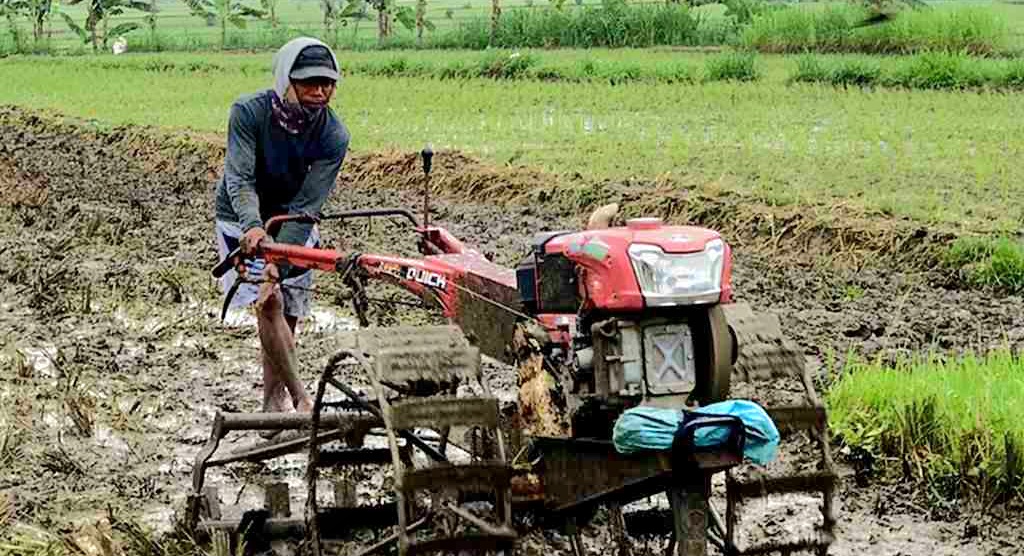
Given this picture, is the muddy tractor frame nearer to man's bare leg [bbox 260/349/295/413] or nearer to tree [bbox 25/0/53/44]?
man's bare leg [bbox 260/349/295/413]

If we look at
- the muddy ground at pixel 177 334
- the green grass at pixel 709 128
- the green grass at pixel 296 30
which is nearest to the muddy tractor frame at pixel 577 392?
the muddy ground at pixel 177 334

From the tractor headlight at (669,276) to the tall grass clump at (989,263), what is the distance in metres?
5.28

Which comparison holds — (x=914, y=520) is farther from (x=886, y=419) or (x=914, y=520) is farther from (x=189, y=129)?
(x=189, y=129)

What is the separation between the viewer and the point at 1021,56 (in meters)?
21.0

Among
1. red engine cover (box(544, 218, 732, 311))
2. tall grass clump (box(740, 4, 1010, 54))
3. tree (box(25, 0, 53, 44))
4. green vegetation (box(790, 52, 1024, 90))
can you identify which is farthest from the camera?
tree (box(25, 0, 53, 44))

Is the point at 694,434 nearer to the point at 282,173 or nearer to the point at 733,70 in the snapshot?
the point at 282,173

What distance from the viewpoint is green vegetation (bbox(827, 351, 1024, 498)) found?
5324mm

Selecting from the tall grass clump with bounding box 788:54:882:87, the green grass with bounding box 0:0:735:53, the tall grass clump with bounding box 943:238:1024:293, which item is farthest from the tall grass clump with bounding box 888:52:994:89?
the green grass with bounding box 0:0:735:53

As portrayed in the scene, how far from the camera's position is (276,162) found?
598cm

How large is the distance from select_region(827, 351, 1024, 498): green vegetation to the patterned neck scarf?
2.24 meters

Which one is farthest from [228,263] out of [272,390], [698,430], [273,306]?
[698,430]

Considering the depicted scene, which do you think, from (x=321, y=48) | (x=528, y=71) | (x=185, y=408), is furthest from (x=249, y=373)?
(x=528, y=71)

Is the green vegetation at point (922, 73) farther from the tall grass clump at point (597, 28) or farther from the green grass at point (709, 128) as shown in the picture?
the tall grass clump at point (597, 28)

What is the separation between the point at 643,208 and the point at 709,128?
496 cm
